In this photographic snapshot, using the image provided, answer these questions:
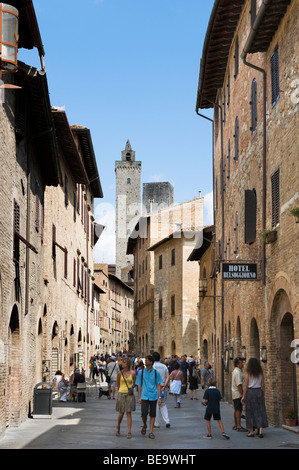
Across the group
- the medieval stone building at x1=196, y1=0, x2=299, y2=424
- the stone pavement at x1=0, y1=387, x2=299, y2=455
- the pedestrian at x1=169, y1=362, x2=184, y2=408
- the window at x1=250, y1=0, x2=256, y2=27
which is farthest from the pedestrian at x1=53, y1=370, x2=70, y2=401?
the window at x1=250, y1=0, x2=256, y2=27

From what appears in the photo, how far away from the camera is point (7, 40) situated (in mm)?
12070

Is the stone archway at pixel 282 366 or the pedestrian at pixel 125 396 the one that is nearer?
the pedestrian at pixel 125 396

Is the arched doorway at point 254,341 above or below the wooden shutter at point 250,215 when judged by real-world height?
below

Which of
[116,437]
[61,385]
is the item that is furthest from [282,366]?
[61,385]

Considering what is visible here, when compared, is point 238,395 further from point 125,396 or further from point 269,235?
point 269,235

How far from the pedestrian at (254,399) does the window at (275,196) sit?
10.8 feet

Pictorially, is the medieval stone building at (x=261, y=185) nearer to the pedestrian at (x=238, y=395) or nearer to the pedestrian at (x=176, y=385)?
the pedestrian at (x=238, y=395)

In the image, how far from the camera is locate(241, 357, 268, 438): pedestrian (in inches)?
559

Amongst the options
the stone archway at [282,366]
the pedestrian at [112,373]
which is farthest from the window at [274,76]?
the pedestrian at [112,373]

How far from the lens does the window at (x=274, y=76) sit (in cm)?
1619

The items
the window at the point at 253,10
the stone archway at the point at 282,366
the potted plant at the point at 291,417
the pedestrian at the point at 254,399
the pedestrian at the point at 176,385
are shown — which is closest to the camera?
the pedestrian at the point at 254,399

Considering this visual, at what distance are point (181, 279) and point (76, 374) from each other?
1051 inches

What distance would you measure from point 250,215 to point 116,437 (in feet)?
22.5

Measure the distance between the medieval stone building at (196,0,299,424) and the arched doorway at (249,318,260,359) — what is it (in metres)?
0.03
